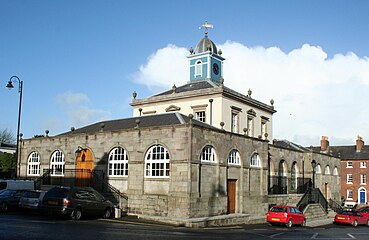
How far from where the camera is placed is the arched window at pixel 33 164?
3291 cm

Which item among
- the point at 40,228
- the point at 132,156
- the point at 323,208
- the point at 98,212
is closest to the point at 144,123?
the point at 132,156

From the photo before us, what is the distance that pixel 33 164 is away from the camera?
109 feet

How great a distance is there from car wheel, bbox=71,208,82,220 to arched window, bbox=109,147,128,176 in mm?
6331

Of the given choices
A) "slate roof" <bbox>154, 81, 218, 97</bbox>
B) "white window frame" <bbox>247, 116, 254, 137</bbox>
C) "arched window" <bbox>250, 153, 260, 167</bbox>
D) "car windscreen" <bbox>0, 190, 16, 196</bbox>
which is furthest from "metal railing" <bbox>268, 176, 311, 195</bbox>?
"car windscreen" <bbox>0, 190, 16, 196</bbox>

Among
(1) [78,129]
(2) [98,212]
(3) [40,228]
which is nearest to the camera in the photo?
(3) [40,228]

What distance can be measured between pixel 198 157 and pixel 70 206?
7911 millimetres

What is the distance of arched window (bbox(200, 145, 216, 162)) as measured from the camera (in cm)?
2551

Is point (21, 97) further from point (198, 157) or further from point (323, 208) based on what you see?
point (323, 208)

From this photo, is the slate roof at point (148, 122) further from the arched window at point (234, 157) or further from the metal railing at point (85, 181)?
the metal railing at point (85, 181)

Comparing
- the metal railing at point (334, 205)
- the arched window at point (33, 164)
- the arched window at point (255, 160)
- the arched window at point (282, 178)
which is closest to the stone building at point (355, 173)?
the metal railing at point (334, 205)

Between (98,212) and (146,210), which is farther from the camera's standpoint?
(146,210)

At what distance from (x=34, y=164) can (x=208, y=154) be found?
1527 centimetres

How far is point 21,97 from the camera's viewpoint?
104ft

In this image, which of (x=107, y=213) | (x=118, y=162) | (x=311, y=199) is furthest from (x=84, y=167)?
(x=311, y=199)
